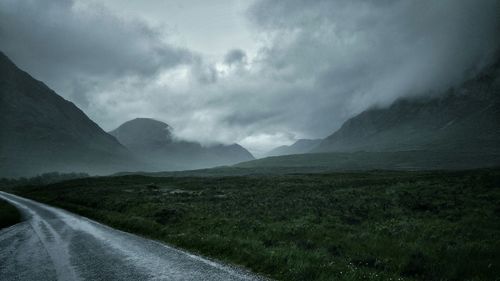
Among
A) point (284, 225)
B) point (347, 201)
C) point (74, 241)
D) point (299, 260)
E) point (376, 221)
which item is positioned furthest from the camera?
point (347, 201)

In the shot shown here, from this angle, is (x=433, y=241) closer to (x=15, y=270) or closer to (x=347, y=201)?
(x=347, y=201)

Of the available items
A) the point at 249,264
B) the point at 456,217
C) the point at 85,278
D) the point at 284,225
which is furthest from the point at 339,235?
the point at 85,278

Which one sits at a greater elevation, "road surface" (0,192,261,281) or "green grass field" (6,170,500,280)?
"road surface" (0,192,261,281)

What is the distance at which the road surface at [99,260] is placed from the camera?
10852 millimetres

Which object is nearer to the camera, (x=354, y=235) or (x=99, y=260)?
(x=99, y=260)

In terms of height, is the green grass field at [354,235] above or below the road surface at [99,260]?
below

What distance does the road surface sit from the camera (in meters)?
10.9

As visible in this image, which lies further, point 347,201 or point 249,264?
point 347,201

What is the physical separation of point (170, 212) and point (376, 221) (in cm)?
1622

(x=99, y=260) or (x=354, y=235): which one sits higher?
(x=99, y=260)

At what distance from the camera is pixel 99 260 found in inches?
513

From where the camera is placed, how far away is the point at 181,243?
16.2 meters

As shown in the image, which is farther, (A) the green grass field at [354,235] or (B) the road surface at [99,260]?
(A) the green grass field at [354,235]

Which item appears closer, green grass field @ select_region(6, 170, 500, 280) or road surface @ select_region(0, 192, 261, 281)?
road surface @ select_region(0, 192, 261, 281)
